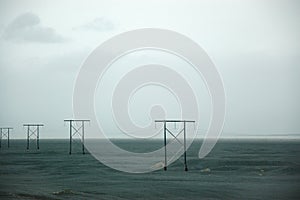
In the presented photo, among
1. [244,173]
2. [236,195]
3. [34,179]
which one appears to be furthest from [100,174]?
[236,195]

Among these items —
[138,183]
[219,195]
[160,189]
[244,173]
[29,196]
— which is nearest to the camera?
[29,196]

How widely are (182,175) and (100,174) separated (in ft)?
39.8

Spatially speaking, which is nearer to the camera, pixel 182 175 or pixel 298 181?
pixel 298 181

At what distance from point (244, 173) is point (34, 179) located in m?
31.3

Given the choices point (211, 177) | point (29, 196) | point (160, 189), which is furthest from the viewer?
point (211, 177)

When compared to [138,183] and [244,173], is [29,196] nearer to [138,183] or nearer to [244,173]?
[138,183]

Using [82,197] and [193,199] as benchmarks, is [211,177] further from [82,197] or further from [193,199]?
[82,197]

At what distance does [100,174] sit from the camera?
213 ft

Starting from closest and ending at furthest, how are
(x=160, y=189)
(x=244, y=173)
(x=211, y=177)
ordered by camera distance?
(x=160, y=189) → (x=211, y=177) → (x=244, y=173)

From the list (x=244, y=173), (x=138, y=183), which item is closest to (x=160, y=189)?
(x=138, y=183)

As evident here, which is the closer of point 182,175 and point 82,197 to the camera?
point 82,197

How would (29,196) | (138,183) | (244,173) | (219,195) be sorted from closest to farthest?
(29,196) → (219,195) → (138,183) → (244,173)

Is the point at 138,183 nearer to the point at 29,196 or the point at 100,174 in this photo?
the point at 100,174

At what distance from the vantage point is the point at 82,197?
4147 cm
